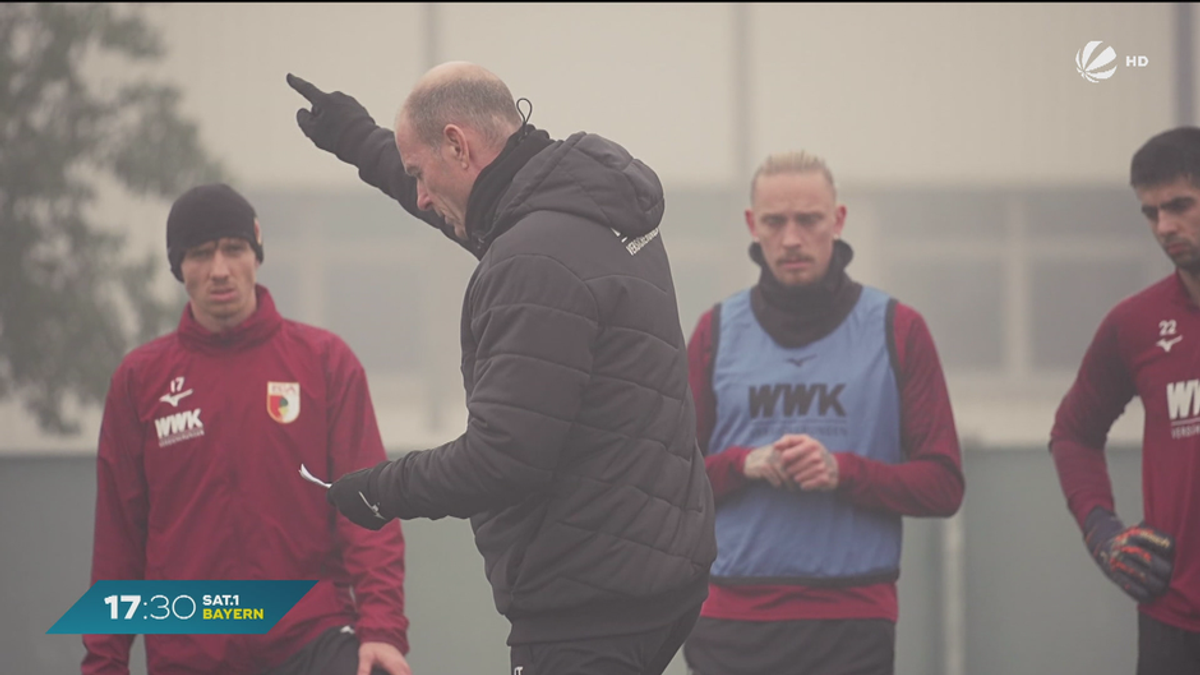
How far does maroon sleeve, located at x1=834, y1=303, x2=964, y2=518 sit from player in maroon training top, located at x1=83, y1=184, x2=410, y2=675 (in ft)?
4.03

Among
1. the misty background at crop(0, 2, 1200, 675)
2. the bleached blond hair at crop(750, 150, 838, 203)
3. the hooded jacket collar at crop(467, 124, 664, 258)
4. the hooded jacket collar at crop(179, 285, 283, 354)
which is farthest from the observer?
the misty background at crop(0, 2, 1200, 675)

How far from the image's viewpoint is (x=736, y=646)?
3.60 m

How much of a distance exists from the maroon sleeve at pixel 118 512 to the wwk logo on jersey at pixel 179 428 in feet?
0.24

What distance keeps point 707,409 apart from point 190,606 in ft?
4.60

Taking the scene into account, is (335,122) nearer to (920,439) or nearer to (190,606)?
(190,606)

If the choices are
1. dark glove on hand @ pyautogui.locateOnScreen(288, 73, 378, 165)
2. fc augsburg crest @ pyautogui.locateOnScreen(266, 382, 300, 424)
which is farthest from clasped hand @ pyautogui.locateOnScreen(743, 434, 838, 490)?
dark glove on hand @ pyautogui.locateOnScreen(288, 73, 378, 165)

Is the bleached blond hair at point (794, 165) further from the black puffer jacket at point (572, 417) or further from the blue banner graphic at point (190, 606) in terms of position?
the blue banner graphic at point (190, 606)

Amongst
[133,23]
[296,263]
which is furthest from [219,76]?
[296,263]

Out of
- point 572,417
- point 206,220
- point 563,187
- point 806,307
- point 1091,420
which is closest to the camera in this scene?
point 572,417

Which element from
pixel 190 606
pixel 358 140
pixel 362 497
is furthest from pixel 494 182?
pixel 190 606

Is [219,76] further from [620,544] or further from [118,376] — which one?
[620,544]

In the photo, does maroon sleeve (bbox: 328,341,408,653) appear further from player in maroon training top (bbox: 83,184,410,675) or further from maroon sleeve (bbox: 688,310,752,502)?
maroon sleeve (bbox: 688,310,752,502)

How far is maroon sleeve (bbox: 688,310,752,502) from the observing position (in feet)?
11.9

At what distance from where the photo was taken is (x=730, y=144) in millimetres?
6953
